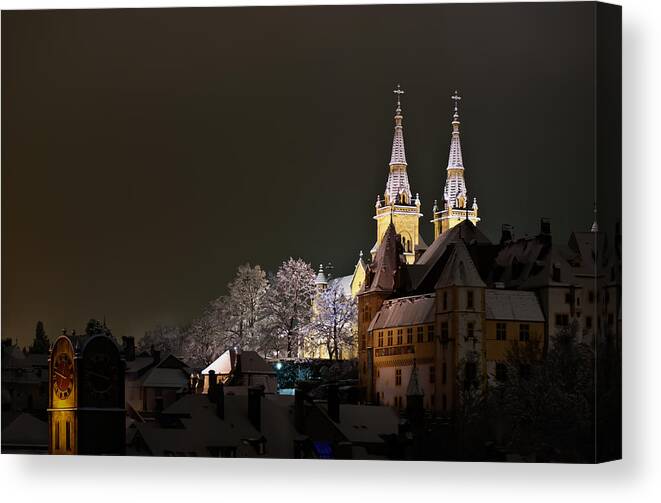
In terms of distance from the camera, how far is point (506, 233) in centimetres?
1788

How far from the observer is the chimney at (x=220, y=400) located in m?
18.2

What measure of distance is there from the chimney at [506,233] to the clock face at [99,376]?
403 centimetres

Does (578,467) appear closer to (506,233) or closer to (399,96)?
(506,233)

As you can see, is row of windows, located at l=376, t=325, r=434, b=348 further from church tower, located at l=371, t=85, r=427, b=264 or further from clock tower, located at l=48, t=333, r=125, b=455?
clock tower, located at l=48, t=333, r=125, b=455

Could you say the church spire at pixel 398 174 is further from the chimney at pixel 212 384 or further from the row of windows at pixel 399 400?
the chimney at pixel 212 384

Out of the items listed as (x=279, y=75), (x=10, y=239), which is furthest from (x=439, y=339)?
(x=10, y=239)

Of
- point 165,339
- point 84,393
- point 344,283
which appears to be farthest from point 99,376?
point 344,283

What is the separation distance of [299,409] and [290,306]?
106 cm

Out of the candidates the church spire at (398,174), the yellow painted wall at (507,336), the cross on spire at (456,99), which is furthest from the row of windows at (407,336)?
the cross on spire at (456,99)

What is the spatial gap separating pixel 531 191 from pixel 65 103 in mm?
4697

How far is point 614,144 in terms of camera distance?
1733 cm

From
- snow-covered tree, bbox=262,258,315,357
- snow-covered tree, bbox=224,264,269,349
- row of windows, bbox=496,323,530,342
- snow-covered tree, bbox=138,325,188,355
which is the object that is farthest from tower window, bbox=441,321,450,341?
snow-covered tree, bbox=138,325,188,355

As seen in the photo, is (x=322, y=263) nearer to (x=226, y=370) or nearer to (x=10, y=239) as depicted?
(x=226, y=370)

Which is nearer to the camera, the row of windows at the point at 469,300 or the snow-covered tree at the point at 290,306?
the row of windows at the point at 469,300
